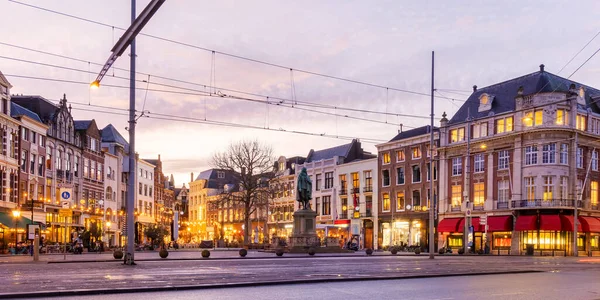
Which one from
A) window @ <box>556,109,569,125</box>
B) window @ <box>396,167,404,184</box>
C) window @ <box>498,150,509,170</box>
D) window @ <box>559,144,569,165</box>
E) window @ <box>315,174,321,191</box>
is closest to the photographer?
window @ <box>556,109,569,125</box>

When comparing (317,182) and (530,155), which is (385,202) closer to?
(317,182)

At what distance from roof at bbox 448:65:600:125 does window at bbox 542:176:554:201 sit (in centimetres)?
840

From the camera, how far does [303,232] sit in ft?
172

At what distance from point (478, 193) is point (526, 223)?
823cm

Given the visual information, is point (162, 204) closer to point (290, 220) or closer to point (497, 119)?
point (290, 220)

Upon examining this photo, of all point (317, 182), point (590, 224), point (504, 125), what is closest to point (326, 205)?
point (317, 182)

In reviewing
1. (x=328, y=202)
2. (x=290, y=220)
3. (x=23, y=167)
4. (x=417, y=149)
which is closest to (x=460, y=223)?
(x=417, y=149)

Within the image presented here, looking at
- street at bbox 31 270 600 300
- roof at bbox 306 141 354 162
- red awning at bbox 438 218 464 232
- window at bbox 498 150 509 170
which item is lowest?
red awning at bbox 438 218 464 232

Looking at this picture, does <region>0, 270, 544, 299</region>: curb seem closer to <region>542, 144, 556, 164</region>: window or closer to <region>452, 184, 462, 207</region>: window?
<region>542, 144, 556, 164</region>: window

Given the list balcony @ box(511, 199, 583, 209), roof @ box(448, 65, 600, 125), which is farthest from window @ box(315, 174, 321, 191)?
balcony @ box(511, 199, 583, 209)

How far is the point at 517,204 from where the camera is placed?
66.1 metres

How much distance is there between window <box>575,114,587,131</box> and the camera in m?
65.3

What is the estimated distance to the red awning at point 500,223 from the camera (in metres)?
66.6

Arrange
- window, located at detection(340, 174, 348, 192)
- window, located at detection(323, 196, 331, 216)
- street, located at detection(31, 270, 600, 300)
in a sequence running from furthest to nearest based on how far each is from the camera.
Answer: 1. window, located at detection(323, 196, 331, 216)
2. window, located at detection(340, 174, 348, 192)
3. street, located at detection(31, 270, 600, 300)
